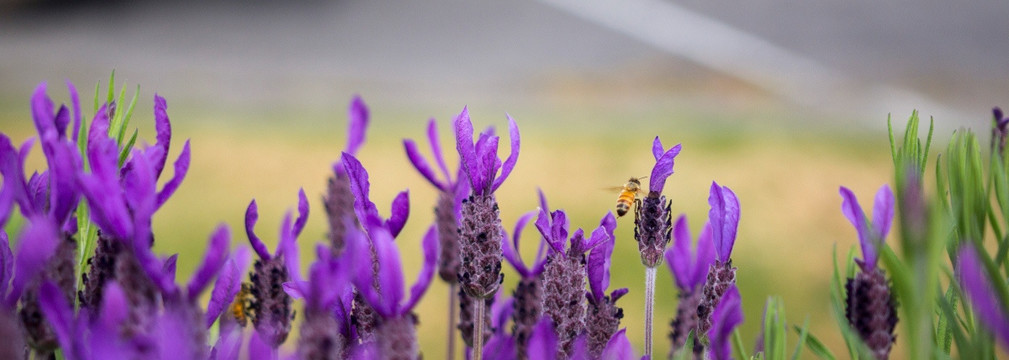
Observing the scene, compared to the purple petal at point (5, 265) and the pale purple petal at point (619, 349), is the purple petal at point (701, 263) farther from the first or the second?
the purple petal at point (5, 265)

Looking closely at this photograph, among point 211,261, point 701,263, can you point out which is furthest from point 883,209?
point 211,261

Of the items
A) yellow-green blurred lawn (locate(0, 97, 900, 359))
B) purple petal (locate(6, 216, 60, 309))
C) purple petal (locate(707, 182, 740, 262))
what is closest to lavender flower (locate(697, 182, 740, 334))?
purple petal (locate(707, 182, 740, 262))

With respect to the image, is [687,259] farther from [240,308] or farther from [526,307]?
[240,308]


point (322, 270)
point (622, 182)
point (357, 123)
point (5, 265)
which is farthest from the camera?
point (622, 182)

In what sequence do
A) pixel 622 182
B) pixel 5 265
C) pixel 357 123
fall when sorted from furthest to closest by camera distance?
1. pixel 622 182
2. pixel 357 123
3. pixel 5 265

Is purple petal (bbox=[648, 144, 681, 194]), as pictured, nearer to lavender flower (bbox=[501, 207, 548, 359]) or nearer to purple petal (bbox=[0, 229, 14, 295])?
lavender flower (bbox=[501, 207, 548, 359])

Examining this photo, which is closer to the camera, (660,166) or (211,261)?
(211,261)
